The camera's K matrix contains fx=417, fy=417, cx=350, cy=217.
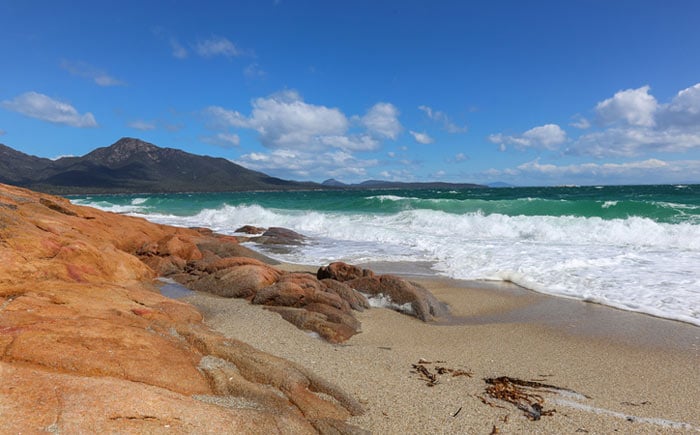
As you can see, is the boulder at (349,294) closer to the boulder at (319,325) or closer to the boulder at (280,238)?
the boulder at (319,325)

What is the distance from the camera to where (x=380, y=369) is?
4.40 m

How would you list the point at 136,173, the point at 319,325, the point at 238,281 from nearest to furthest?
the point at 319,325
the point at 238,281
the point at 136,173

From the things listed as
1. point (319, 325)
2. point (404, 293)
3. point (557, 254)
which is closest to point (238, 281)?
point (319, 325)

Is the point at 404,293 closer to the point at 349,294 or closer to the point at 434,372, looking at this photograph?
the point at 349,294

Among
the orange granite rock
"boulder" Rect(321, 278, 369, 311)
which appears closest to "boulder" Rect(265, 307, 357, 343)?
"boulder" Rect(321, 278, 369, 311)

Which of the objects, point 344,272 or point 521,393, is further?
point 344,272

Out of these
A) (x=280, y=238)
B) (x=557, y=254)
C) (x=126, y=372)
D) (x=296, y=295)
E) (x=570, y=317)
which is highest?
(x=126, y=372)

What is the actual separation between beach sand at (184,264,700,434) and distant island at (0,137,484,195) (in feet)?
358

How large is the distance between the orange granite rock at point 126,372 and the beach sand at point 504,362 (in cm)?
66

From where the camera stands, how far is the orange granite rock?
7.68ft

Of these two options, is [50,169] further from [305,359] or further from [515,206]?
[305,359]

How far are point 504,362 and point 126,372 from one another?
3.97m

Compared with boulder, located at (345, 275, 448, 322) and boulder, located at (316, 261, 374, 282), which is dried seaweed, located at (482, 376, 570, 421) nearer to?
boulder, located at (345, 275, 448, 322)

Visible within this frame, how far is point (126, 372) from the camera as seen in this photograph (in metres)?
2.94
